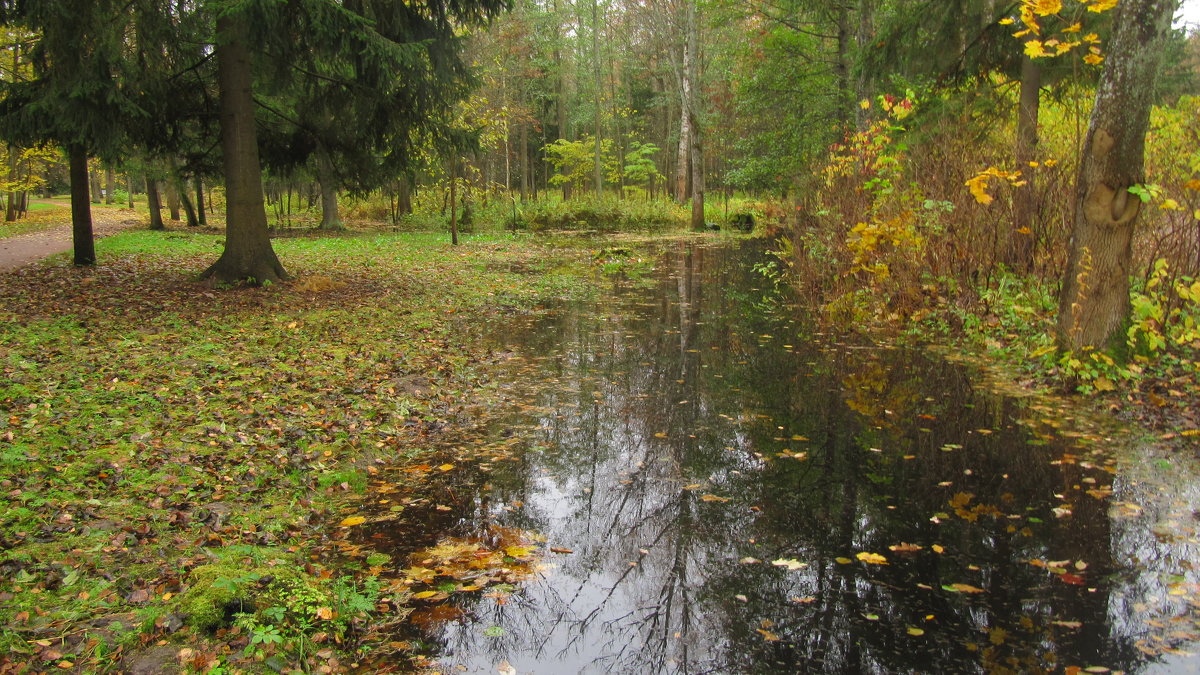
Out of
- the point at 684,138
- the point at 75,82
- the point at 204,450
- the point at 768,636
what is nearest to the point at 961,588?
the point at 768,636

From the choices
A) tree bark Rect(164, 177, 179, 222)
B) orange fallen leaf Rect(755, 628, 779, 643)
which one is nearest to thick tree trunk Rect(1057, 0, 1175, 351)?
orange fallen leaf Rect(755, 628, 779, 643)

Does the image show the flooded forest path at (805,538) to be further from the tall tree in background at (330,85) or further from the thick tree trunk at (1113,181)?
the tall tree in background at (330,85)

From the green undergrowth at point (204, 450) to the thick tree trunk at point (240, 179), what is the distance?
1.87 feet

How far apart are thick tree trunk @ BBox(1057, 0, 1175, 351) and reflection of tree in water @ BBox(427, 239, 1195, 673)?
1184 millimetres

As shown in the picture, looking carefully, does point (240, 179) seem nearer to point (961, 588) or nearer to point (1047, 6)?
point (1047, 6)

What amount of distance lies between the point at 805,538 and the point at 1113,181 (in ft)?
15.7

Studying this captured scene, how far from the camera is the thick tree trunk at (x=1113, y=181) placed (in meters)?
6.25

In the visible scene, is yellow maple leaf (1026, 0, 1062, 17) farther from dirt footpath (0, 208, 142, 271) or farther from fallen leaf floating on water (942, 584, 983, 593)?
dirt footpath (0, 208, 142, 271)

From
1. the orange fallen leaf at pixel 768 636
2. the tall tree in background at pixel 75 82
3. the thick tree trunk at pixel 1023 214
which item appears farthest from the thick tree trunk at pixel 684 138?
the orange fallen leaf at pixel 768 636

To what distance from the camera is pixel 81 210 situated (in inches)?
564

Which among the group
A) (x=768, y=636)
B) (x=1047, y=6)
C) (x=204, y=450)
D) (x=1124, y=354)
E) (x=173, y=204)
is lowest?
(x=768, y=636)

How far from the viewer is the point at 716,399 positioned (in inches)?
284

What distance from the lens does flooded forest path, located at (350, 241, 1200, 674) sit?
3.30 meters

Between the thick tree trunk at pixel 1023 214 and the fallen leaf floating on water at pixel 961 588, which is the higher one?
the thick tree trunk at pixel 1023 214
